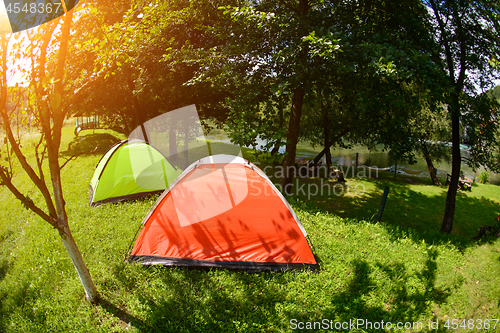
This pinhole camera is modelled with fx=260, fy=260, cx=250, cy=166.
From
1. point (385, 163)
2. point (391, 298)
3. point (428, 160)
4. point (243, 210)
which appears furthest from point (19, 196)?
point (385, 163)

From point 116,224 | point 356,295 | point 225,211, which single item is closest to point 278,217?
point 225,211

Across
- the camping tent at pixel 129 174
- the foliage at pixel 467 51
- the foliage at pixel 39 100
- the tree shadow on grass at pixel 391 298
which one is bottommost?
the tree shadow on grass at pixel 391 298

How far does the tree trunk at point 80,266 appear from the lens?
3.96 metres

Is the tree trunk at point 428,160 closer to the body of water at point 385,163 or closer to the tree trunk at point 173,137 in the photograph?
the body of water at point 385,163

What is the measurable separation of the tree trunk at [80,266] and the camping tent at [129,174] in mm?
3946

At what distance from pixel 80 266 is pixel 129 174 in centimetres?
435

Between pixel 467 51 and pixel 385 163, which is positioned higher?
pixel 467 51

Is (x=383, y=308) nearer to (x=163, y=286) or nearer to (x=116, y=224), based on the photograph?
(x=163, y=286)

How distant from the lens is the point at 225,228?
5.16m

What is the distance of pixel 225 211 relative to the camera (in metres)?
5.23

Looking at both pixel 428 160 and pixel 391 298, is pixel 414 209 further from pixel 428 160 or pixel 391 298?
pixel 391 298

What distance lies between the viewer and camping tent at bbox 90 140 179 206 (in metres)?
7.88

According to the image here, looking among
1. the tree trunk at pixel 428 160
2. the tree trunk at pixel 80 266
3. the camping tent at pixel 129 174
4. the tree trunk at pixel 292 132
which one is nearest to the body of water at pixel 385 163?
the tree trunk at pixel 428 160

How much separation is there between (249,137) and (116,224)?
4.00 m
